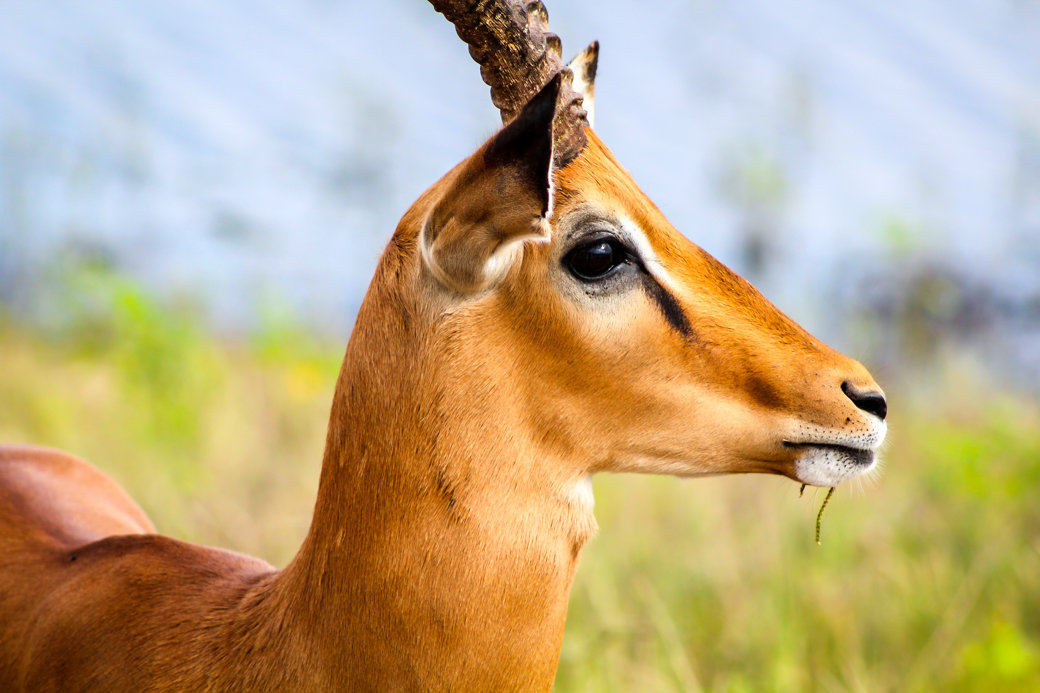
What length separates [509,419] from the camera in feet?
7.22

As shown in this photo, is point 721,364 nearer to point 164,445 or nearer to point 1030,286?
point 164,445

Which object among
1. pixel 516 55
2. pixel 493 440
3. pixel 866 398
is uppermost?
pixel 516 55

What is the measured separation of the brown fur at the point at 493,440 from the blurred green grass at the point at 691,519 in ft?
6.26

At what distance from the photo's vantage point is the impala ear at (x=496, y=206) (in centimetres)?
183

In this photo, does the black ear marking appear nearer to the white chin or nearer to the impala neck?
the impala neck

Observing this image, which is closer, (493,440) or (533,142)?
(533,142)

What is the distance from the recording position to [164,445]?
629 centimetres

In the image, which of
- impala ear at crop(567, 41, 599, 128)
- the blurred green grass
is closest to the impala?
impala ear at crop(567, 41, 599, 128)

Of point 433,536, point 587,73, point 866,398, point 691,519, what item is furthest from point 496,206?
point 691,519

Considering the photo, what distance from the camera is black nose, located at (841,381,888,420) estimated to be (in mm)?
2230

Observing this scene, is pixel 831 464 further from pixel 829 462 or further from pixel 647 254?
pixel 647 254

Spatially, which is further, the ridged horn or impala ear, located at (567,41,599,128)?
impala ear, located at (567,41,599,128)

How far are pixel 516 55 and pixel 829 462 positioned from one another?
124 centimetres

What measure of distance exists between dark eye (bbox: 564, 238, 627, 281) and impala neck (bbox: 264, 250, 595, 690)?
0.34 m
